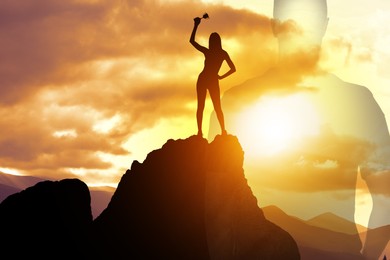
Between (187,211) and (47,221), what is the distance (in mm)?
6015

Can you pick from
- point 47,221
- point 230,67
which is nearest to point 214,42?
point 230,67

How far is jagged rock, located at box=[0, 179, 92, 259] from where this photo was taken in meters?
27.0

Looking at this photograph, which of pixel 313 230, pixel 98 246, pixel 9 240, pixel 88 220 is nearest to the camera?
pixel 9 240

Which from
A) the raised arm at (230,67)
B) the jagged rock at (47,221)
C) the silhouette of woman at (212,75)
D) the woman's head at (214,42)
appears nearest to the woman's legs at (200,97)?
the silhouette of woman at (212,75)

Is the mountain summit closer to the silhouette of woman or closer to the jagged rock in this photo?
the jagged rock

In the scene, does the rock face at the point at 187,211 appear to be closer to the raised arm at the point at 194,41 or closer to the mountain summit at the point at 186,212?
the mountain summit at the point at 186,212

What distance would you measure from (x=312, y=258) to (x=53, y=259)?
120988 millimetres

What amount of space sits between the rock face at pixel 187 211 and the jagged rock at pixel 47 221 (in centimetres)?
280

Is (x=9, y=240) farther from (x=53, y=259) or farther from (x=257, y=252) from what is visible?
(x=257, y=252)

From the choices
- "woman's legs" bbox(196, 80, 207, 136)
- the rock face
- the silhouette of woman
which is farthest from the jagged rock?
the silhouette of woman

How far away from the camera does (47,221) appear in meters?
27.6

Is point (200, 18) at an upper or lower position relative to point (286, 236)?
upper

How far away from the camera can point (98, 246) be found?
3097 cm

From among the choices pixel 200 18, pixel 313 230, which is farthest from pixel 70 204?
pixel 313 230
